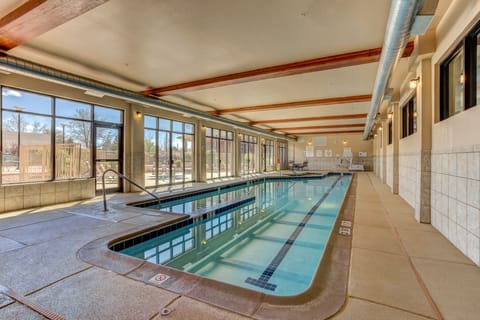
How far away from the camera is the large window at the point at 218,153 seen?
10945mm

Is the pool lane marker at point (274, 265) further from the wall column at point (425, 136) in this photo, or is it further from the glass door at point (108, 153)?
the glass door at point (108, 153)

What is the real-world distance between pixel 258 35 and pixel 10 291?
3942mm

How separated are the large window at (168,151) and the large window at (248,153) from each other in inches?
174

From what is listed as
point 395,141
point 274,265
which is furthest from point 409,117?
point 274,265

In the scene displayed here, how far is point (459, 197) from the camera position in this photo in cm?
264

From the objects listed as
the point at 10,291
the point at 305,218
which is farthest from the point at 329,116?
the point at 10,291

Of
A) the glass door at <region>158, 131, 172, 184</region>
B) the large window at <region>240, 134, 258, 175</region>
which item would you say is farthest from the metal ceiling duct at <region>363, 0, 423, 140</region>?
the large window at <region>240, 134, 258, 175</region>

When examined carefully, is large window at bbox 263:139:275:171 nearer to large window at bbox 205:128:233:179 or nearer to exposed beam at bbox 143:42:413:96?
large window at bbox 205:128:233:179

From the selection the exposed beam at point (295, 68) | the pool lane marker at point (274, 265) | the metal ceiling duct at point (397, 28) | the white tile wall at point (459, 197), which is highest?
the exposed beam at point (295, 68)

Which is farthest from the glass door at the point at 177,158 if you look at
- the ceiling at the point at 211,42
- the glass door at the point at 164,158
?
the ceiling at the point at 211,42

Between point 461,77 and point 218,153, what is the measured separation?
9573 millimetres

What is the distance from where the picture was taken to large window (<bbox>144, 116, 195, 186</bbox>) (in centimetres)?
800

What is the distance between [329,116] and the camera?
1060 centimetres

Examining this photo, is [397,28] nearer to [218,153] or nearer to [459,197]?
[459,197]
